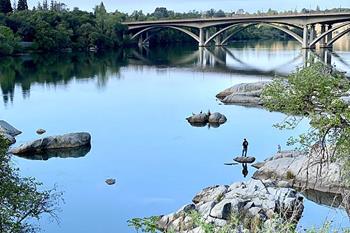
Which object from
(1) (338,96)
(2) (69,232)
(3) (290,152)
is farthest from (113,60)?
(1) (338,96)

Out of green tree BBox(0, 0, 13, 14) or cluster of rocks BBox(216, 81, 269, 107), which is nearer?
cluster of rocks BBox(216, 81, 269, 107)

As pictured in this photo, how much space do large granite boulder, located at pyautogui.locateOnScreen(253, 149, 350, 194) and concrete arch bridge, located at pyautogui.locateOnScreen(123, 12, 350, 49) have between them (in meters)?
47.3

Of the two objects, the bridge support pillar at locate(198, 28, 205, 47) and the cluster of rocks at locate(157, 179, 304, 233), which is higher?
the bridge support pillar at locate(198, 28, 205, 47)

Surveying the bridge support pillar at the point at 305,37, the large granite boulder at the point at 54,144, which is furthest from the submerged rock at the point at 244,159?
the bridge support pillar at the point at 305,37

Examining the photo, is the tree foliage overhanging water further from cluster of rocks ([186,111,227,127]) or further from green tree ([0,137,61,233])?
cluster of rocks ([186,111,227,127])

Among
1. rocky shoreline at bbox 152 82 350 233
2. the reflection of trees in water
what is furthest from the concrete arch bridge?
rocky shoreline at bbox 152 82 350 233

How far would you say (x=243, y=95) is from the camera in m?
39.8

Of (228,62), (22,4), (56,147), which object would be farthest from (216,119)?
(22,4)

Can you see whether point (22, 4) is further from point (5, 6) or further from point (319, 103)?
point (319, 103)

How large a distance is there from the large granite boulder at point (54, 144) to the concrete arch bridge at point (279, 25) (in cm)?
4625

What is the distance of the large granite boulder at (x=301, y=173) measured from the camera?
19.1 meters

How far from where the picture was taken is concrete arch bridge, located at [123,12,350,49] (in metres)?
69.4

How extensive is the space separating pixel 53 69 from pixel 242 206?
4584 centimetres

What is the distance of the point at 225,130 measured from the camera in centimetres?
3052
